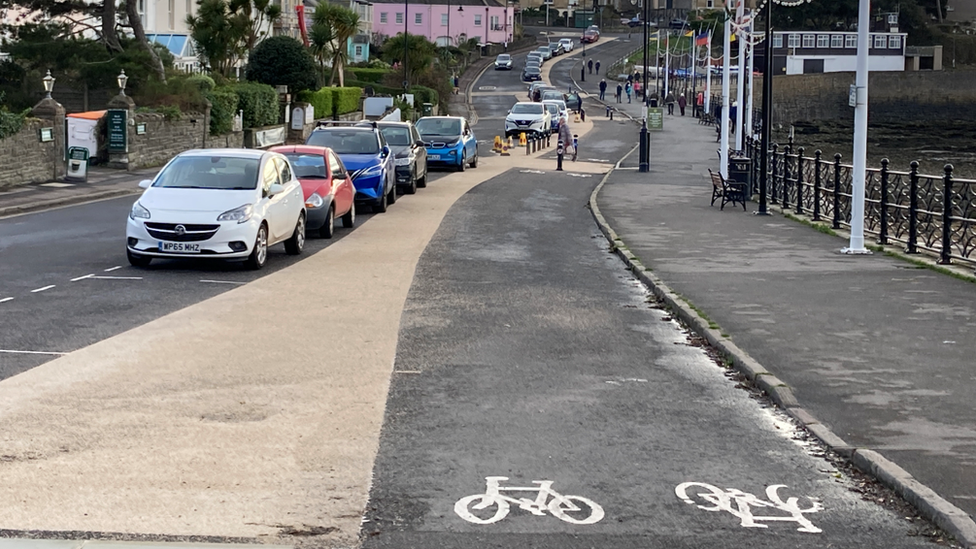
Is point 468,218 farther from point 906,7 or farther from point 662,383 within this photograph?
point 906,7

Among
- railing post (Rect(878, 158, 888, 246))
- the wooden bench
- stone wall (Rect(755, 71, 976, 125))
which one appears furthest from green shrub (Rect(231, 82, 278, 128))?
stone wall (Rect(755, 71, 976, 125))

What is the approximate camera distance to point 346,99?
67.8 meters

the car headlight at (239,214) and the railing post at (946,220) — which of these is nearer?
the car headlight at (239,214)

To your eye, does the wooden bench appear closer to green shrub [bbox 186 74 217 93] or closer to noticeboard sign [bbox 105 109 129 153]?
noticeboard sign [bbox 105 109 129 153]

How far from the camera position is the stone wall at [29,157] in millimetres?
30875

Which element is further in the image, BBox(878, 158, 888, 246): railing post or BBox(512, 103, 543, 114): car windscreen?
BBox(512, 103, 543, 114): car windscreen

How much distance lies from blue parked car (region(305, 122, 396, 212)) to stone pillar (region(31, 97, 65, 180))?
8430mm

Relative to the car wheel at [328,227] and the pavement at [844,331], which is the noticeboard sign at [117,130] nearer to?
the car wheel at [328,227]

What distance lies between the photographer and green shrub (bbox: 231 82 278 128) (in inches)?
1956

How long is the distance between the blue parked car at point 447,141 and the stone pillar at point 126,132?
876cm

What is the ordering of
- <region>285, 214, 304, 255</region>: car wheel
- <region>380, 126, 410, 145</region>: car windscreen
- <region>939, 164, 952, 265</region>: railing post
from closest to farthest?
1. <region>939, 164, 952, 265</region>: railing post
2. <region>285, 214, 304, 255</region>: car wheel
3. <region>380, 126, 410, 145</region>: car windscreen

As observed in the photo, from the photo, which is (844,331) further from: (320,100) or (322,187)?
(320,100)

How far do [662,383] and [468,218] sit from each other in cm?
1597

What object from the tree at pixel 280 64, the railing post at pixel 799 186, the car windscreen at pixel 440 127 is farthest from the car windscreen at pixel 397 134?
the tree at pixel 280 64
